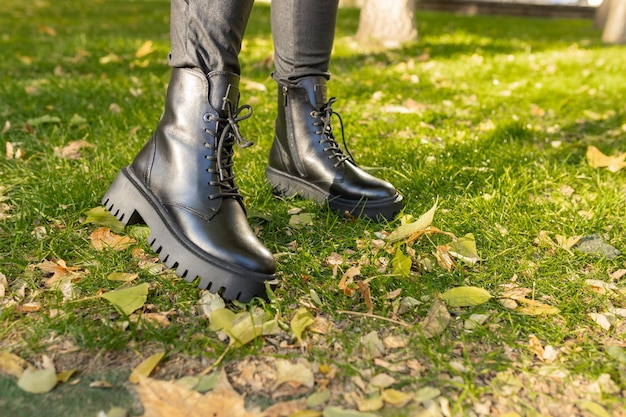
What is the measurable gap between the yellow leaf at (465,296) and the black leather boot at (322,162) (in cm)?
48

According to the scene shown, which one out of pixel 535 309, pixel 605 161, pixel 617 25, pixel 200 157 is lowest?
pixel 535 309

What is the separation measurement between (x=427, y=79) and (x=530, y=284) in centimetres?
320

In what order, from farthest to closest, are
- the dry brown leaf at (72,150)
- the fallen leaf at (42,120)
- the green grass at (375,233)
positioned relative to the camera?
the fallen leaf at (42,120) → the dry brown leaf at (72,150) → the green grass at (375,233)

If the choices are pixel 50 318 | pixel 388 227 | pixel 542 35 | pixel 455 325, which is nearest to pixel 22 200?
pixel 50 318

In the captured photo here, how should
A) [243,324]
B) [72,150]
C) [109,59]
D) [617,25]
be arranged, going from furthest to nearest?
[617,25] < [109,59] < [72,150] < [243,324]

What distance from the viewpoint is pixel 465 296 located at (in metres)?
1.51

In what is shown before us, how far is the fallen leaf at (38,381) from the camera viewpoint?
1154mm

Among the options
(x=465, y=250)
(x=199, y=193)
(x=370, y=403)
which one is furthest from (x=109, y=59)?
(x=370, y=403)

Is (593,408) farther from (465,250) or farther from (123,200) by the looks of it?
(123,200)

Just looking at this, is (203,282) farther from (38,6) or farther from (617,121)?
(38,6)

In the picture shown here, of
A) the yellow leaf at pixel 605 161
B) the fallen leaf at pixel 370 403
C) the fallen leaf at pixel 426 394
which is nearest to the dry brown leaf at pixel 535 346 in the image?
the fallen leaf at pixel 426 394

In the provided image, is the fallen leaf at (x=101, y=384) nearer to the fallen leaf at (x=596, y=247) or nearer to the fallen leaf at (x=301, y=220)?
the fallen leaf at (x=301, y=220)

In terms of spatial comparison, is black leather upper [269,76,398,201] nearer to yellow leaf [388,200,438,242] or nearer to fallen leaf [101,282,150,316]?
yellow leaf [388,200,438,242]

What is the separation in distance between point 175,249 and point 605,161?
80.3 inches
